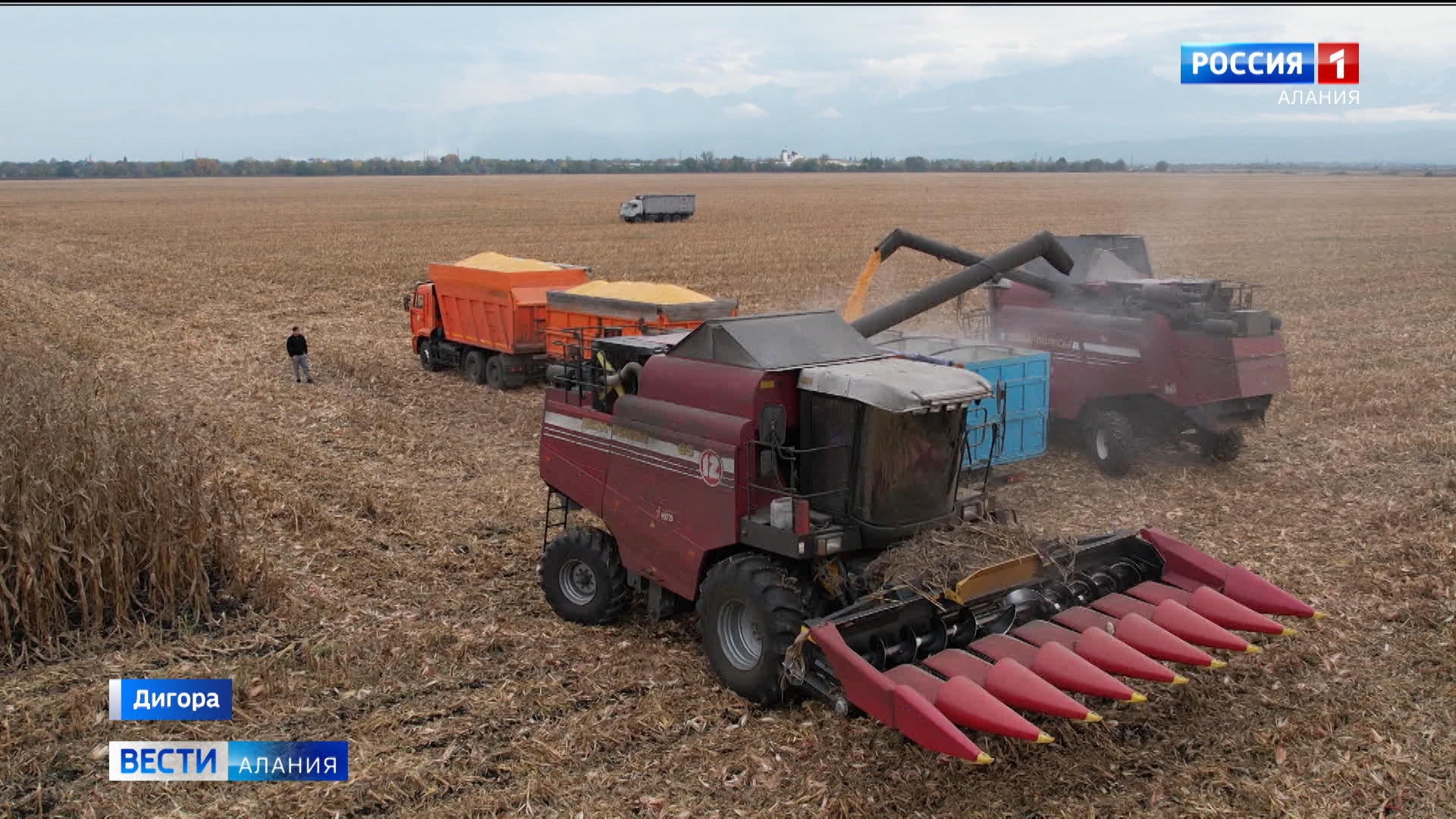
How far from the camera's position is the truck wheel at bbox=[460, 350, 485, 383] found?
1992 centimetres

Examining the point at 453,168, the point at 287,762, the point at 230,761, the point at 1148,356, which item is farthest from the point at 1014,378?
the point at 453,168

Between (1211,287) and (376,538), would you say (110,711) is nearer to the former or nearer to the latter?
(376,538)

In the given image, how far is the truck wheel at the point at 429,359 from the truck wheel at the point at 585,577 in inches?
485

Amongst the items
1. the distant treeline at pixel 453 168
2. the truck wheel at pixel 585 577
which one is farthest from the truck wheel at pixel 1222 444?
the distant treeline at pixel 453 168

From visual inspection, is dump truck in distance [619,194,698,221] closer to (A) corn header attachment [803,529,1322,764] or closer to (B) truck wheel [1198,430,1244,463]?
(B) truck wheel [1198,430,1244,463]

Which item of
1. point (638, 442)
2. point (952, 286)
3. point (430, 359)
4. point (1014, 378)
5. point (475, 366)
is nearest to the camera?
point (638, 442)

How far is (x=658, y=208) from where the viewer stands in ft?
190

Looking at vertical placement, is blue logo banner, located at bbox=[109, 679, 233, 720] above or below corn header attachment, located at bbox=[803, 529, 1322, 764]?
below

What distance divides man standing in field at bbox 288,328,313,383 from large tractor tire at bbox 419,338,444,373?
2284mm

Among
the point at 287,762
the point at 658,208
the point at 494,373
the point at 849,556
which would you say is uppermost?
the point at 658,208

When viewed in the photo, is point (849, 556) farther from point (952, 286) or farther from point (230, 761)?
point (952, 286)

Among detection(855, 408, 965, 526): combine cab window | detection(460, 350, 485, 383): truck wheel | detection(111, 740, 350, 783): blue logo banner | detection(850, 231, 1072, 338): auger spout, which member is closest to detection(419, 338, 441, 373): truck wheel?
detection(460, 350, 485, 383): truck wheel

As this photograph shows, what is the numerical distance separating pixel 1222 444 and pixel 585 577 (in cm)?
886

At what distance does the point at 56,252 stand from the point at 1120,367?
39056 mm
